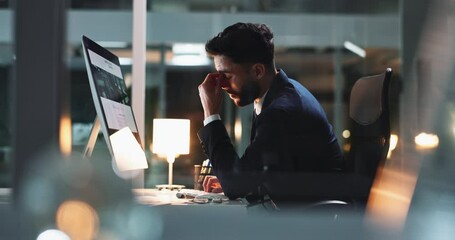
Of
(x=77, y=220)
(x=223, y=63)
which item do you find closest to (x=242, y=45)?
(x=223, y=63)

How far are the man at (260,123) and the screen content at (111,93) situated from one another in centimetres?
31

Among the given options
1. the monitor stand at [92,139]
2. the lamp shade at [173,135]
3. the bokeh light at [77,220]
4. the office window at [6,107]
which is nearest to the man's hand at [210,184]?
the lamp shade at [173,135]

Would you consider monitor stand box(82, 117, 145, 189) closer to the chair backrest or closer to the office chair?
the office chair

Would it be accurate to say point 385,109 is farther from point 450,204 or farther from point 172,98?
point 172,98

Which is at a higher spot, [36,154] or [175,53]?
[175,53]

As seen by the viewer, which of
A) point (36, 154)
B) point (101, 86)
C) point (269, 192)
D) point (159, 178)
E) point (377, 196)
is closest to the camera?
point (36, 154)

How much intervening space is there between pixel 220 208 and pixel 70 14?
1.94 ft

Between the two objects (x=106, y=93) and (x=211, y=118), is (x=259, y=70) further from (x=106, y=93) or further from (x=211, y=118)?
(x=106, y=93)

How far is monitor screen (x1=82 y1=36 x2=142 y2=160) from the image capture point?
171 centimetres

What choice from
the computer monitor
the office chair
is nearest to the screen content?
the computer monitor

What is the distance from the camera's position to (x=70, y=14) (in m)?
1.25

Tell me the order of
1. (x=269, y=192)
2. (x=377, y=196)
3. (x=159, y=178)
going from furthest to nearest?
(x=159, y=178) → (x=269, y=192) → (x=377, y=196)

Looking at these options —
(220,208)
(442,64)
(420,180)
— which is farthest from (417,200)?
(220,208)

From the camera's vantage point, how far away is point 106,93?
189 cm
